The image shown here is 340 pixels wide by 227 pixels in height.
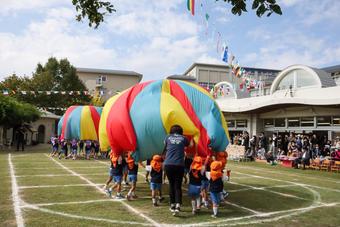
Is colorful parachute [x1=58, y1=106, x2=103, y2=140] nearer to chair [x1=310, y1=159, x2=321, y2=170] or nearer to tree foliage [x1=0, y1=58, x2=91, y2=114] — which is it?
chair [x1=310, y1=159, x2=321, y2=170]

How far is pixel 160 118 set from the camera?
27.5ft

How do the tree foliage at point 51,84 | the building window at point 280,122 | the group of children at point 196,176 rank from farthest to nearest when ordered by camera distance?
the tree foliage at point 51,84 → the building window at point 280,122 → the group of children at point 196,176

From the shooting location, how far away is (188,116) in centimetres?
848

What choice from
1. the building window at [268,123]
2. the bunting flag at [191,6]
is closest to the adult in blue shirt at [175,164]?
the bunting flag at [191,6]

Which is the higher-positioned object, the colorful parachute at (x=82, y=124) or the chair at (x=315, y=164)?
the colorful parachute at (x=82, y=124)

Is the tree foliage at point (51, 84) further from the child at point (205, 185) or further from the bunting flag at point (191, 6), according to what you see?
the child at point (205, 185)

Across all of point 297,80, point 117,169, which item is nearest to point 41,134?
point 297,80

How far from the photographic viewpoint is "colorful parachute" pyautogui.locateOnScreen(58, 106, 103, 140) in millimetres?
19734

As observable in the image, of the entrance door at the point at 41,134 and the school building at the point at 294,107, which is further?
the entrance door at the point at 41,134

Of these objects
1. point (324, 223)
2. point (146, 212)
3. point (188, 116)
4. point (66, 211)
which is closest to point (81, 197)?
point (66, 211)

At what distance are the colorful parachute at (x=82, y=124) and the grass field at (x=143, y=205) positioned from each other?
7.10 m

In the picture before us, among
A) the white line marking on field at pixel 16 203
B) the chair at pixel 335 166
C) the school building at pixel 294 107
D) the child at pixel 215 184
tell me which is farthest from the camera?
the school building at pixel 294 107

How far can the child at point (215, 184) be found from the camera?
7.49 meters

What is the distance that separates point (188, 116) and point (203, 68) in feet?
177
